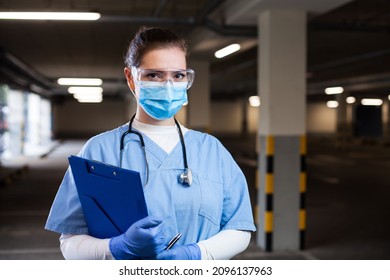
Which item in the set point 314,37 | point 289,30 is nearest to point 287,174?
point 289,30

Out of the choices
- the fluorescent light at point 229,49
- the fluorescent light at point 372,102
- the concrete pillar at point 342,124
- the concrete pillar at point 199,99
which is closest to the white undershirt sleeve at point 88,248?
the fluorescent light at point 229,49

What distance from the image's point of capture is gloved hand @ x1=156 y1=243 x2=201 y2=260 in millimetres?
1246

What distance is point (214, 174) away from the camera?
4.49 ft

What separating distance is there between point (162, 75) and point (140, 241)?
16.5 inches

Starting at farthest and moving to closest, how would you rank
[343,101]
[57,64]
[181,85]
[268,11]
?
1. [343,101]
2. [57,64]
3. [268,11]
4. [181,85]

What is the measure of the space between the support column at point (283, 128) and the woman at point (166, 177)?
2.87 m

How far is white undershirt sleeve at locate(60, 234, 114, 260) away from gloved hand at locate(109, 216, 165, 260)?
0.03 meters

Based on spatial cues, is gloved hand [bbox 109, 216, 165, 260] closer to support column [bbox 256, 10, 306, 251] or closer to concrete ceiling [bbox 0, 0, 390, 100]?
concrete ceiling [bbox 0, 0, 390, 100]

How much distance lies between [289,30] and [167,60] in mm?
3101

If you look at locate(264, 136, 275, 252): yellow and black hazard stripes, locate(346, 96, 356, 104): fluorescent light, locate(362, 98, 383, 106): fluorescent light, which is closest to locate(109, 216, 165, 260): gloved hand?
locate(264, 136, 275, 252): yellow and black hazard stripes

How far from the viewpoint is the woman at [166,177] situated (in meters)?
1.29

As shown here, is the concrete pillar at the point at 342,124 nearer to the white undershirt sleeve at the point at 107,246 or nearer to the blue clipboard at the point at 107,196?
the white undershirt sleeve at the point at 107,246
